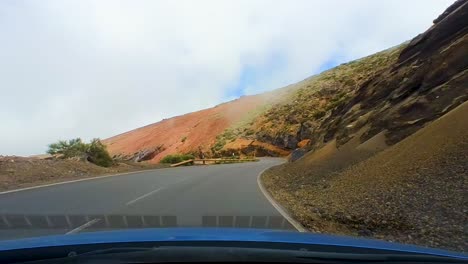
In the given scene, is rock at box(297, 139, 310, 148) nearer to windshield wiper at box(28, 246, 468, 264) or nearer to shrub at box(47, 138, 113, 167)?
shrub at box(47, 138, 113, 167)

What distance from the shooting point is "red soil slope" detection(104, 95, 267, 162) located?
Answer: 9019cm

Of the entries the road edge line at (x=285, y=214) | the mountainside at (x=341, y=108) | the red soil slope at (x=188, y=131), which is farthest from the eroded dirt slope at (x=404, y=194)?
the red soil slope at (x=188, y=131)

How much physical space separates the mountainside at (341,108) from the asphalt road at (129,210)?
10335 mm

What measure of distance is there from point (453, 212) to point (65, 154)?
32.9m

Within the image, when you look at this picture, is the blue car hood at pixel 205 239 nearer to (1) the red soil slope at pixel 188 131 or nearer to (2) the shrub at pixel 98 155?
(2) the shrub at pixel 98 155

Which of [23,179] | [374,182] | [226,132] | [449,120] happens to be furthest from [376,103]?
[226,132]

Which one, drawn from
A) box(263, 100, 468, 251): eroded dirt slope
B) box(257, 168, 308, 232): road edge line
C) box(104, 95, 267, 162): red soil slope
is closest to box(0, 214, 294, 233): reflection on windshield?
box(257, 168, 308, 232): road edge line

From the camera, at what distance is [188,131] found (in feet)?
→ 330

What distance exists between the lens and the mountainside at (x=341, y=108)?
25.3 meters

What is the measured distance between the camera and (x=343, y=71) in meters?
91.6

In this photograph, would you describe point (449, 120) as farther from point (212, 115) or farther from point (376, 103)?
point (212, 115)

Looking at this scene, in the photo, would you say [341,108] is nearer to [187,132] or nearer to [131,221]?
[131,221]

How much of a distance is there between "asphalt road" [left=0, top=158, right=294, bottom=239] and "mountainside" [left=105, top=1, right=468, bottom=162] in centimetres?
1034

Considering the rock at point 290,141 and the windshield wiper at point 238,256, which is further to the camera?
the rock at point 290,141
